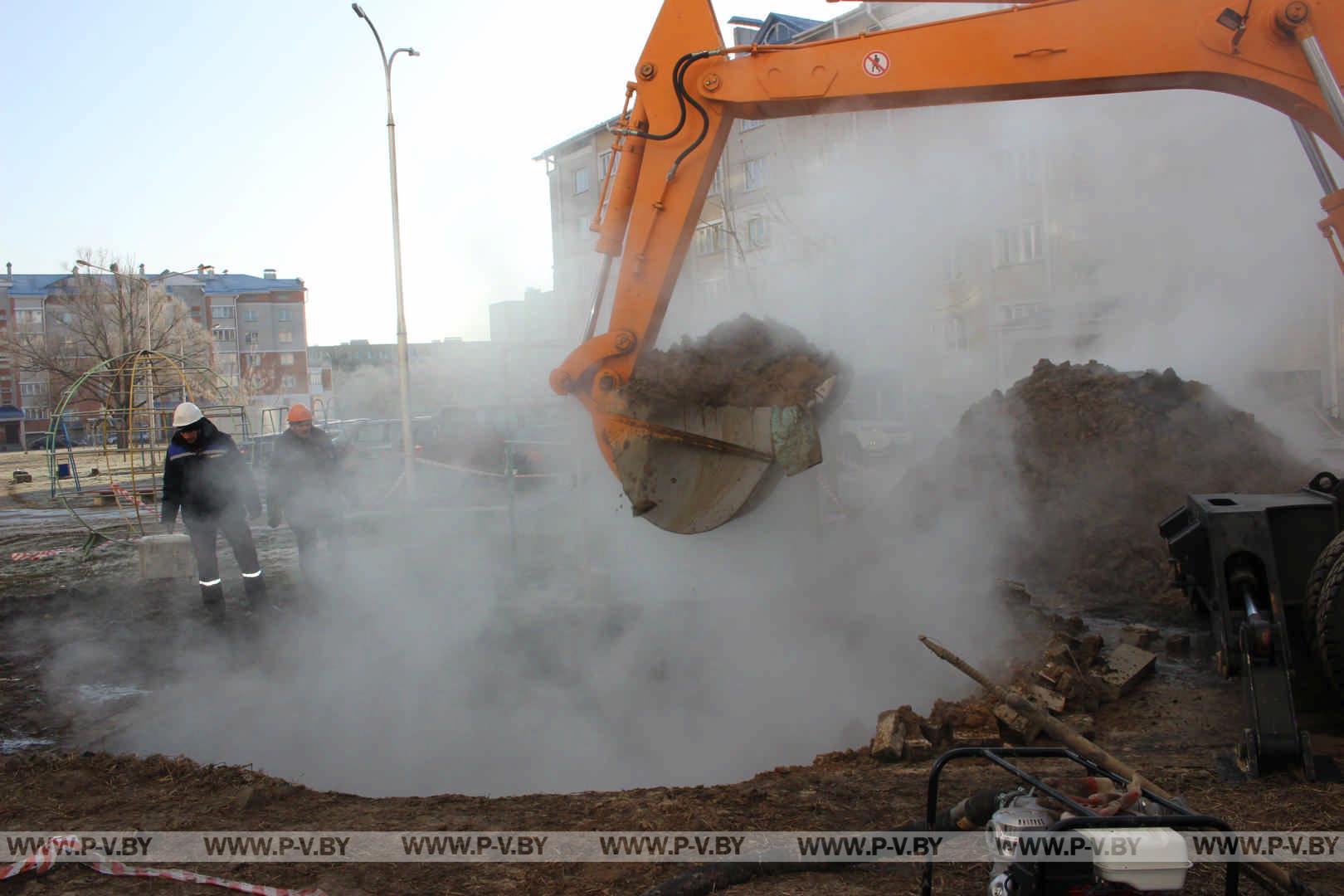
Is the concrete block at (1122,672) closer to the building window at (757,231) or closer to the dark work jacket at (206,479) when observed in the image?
the building window at (757,231)

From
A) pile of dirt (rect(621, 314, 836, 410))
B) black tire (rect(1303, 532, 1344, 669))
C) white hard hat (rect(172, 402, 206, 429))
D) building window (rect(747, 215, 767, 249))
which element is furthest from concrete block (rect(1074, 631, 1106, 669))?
white hard hat (rect(172, 402, 206, 429))

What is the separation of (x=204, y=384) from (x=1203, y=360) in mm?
17039

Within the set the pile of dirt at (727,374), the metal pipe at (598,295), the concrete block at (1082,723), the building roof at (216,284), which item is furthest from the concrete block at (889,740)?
the building roof at (216,284)

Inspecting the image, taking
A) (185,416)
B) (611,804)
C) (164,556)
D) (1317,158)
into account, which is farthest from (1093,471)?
(164,556)

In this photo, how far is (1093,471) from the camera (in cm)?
847

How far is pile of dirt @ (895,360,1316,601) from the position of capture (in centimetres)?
772

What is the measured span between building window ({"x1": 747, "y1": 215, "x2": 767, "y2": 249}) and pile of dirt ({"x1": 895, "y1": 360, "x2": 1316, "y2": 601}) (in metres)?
3.08

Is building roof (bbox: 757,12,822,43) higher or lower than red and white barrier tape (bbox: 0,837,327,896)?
higher

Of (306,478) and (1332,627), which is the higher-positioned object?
(306,478)

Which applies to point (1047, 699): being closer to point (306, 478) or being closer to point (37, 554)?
point (306, 478)

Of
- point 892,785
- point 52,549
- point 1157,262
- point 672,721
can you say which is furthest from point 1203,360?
point 52,549

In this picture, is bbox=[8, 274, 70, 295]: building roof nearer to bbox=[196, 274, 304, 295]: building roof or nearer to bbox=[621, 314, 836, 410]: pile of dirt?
bbox=[196, 274, 304, 295]: building roof

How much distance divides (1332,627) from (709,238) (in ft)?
20.8

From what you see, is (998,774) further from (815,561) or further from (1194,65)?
(1194,65)
